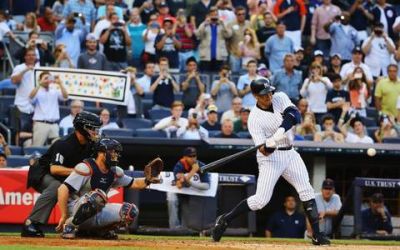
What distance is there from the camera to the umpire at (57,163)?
12.4 m

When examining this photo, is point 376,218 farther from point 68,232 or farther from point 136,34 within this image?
point 136,34

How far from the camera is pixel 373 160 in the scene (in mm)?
17812

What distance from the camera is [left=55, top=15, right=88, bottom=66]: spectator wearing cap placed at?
784 inches

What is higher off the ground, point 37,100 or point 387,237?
point 37,100

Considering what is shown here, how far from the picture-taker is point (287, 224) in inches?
650

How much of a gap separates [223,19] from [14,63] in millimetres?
3727

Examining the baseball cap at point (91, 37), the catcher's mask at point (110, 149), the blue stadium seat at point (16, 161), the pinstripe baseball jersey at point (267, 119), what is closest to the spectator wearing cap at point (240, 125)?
the baseball cap at point (91, 37)

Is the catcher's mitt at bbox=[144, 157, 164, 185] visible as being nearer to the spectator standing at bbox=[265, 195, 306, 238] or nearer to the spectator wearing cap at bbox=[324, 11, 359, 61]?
the spectator standing at bbox=[265, 195, 306, 238]

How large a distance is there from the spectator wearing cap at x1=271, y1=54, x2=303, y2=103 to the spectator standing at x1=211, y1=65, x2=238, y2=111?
77cm

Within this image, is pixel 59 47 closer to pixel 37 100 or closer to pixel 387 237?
pixel 37 100

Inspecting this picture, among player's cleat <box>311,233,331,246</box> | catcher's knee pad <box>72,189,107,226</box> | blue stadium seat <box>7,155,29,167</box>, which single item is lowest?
player's cleat <box>311,233,331,246</box>

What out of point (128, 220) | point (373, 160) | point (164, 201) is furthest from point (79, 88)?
point (128, 220)

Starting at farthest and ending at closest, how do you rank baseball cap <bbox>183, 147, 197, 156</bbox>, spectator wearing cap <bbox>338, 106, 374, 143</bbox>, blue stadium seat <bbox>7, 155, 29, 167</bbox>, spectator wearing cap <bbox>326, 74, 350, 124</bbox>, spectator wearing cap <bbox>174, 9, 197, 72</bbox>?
spectator wearing cap <bbox>174, 9, 197, 72</bbox>
spectator wearing cap <bbox>326, 74, 350, 124</bbox>
spectator wearing cap <bbox>338, 106, 374, 143</bbox>
blue stadium seat <bbox>7, 155, 29, 167</bbox>
baseball cap <bbox>183, 147, 197, 156</bbox>

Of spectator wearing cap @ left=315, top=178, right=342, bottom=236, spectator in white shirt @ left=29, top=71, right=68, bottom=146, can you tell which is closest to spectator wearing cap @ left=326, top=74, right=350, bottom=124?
spectator wearing cap @ left=315, top=178, right=342, bottom=236
